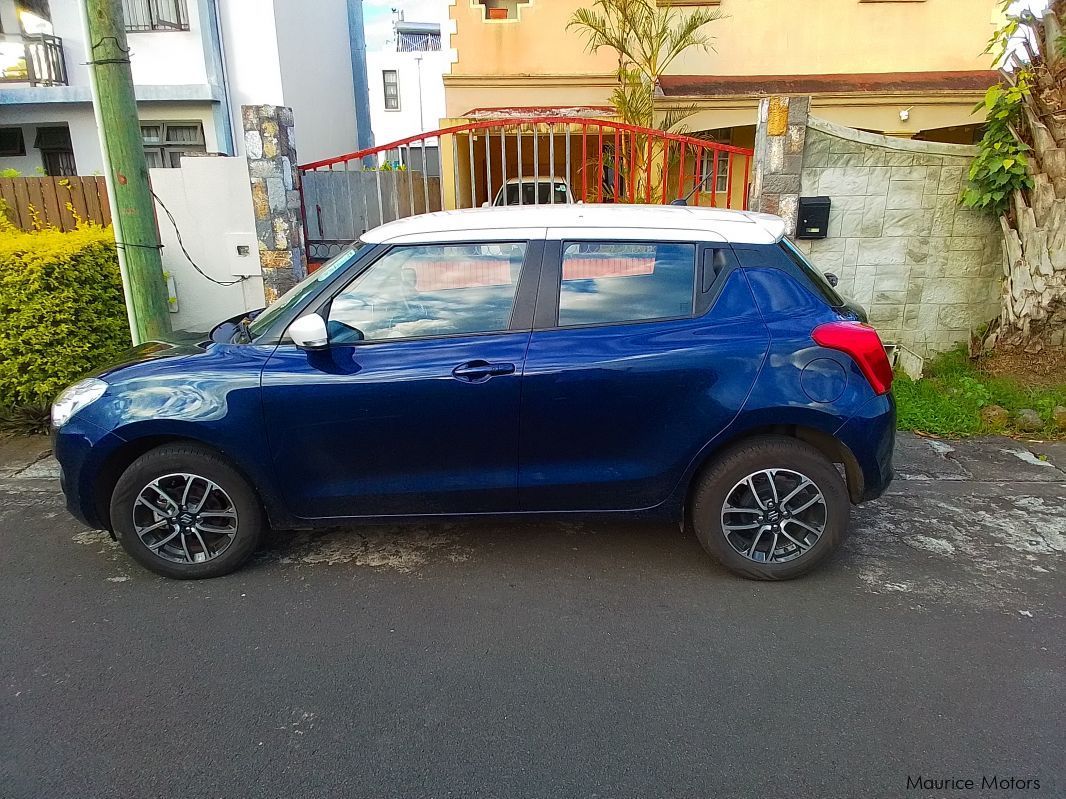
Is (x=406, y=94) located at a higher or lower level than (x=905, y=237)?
higher

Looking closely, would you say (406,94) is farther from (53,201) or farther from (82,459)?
(82,459)

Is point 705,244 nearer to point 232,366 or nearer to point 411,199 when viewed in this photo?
point 232,366

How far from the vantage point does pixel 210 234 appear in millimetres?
6625

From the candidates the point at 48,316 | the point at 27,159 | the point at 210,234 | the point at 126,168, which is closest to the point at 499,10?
the point at 210,234

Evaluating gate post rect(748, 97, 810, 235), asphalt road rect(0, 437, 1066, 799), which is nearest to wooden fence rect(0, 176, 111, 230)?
asphalt road rect(0, 437, 1066, 799)

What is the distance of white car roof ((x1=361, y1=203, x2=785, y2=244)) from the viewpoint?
11.0 ft

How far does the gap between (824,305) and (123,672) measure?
3.40 m

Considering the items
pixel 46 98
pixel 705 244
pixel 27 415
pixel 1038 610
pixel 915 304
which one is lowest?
pixel 1038 610

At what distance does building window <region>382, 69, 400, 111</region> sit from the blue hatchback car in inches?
1247

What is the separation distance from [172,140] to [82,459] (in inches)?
470

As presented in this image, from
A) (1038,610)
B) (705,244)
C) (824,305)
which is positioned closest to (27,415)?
(705,244)

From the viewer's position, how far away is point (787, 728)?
2490 mm

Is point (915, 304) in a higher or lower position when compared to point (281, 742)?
higher

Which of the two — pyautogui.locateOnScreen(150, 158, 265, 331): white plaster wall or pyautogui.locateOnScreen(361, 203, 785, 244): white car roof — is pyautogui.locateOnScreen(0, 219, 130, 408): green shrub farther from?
pyautogui.locateOnScreen(361, 203, 785, 244): white car roof
